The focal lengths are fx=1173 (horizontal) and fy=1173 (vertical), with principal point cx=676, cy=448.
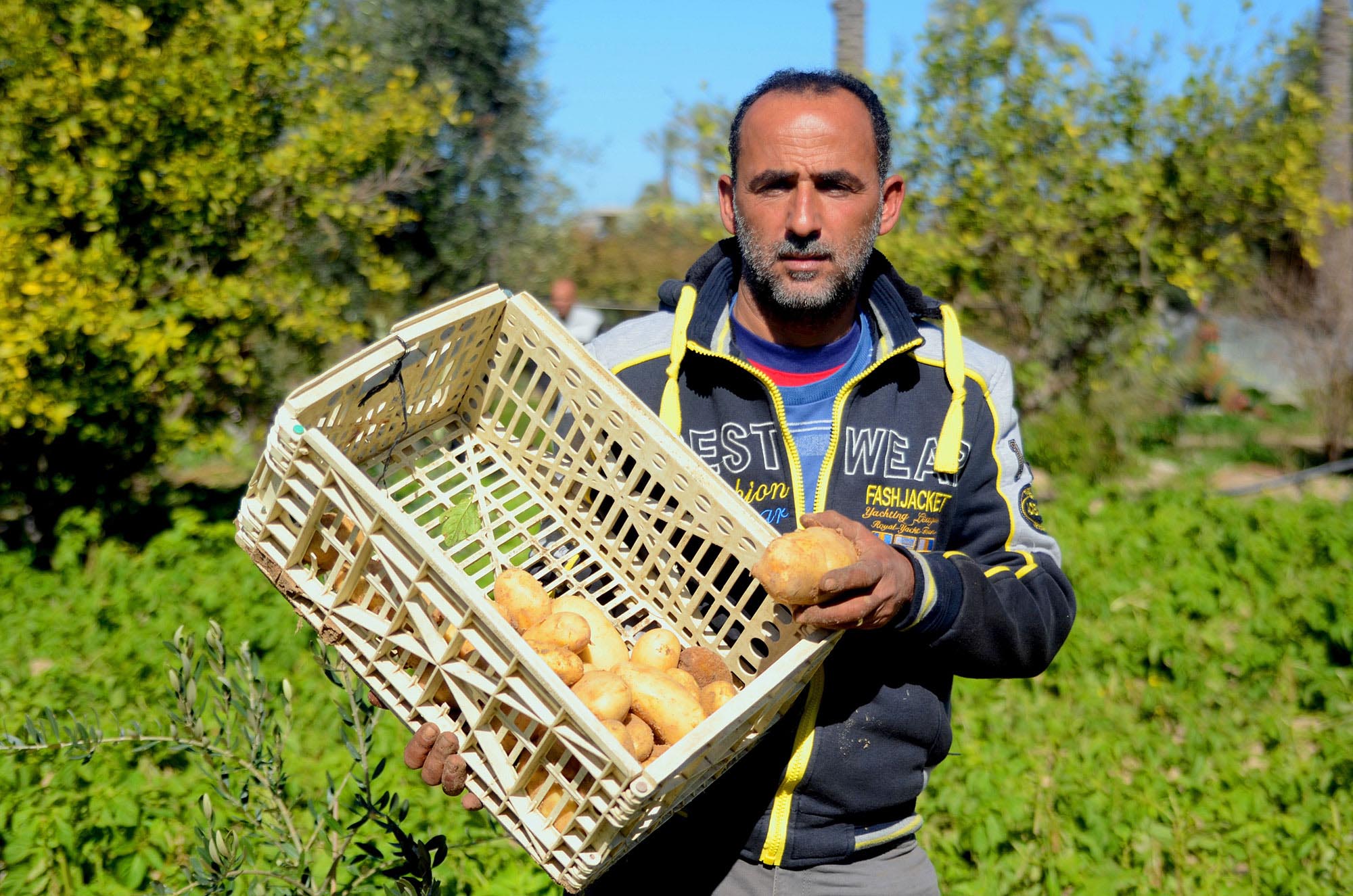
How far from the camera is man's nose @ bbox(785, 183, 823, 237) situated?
195cm

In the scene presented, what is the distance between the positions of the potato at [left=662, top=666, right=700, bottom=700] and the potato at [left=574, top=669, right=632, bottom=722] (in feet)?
0.38

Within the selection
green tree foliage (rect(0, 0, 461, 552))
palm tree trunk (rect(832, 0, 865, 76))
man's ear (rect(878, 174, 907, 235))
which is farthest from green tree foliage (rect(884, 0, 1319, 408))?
man's ear (rect(878, 174, 907, 235))

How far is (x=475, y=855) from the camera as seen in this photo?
3.13 m

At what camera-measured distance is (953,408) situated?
78.0 inches

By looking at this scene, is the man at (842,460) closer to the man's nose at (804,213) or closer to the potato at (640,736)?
the man's nose at (804,213)

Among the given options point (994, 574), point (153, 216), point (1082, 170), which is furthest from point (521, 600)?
point (1082, 170)

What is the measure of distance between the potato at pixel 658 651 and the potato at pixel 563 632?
12 cm

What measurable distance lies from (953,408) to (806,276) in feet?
1.10

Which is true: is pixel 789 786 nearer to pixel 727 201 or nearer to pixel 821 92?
pixel 727 201

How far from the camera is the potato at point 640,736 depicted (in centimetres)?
162

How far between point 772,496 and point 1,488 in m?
5.66

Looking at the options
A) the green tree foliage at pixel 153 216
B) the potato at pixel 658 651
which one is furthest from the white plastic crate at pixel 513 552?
the green tree foliage at pixel 153 216

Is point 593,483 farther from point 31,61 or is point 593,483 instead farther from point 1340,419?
point 1340,419

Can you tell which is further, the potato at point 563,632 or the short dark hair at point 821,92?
the short dark hair at point 821,92
